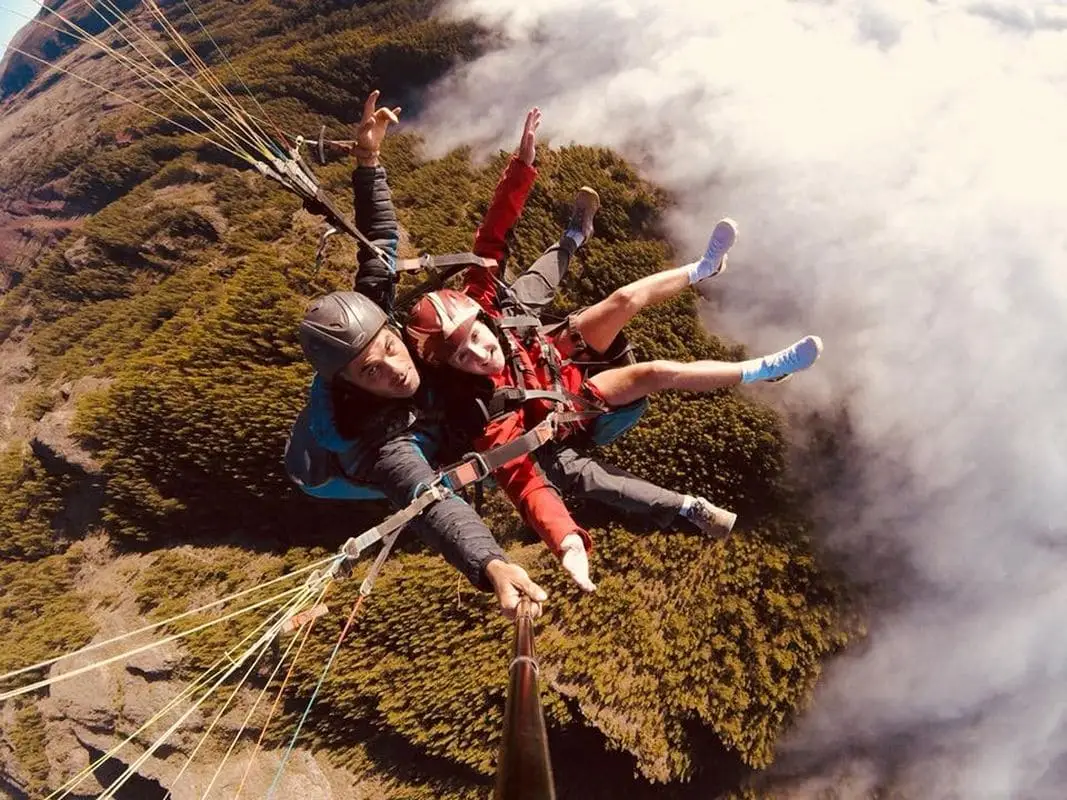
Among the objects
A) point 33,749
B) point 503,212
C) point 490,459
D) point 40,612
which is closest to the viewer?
point 490,459

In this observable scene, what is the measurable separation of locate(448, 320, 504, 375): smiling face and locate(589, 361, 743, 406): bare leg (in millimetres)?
852

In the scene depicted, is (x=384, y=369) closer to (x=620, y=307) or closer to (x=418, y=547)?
(x=620, y=307)

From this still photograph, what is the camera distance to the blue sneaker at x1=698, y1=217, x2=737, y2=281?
3.57 m

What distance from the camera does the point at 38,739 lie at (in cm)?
734

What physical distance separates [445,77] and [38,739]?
45.2 ft

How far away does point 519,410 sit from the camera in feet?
9.93

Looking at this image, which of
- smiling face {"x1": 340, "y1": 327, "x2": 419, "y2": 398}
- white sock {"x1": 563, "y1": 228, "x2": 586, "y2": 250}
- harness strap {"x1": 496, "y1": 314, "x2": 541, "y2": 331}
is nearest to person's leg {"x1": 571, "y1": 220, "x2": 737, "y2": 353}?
harness strap {"x1": 496, "y1": 314, "x2": 541, "y2": 331}

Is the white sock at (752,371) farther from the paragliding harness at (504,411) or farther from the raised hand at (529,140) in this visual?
the raised hand at (529,140)

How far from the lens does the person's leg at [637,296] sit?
3396 millimetres

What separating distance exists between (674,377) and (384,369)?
1.66 meters

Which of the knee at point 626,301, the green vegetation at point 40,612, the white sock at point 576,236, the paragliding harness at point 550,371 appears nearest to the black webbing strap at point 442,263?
the paragliding harness at point 550,371

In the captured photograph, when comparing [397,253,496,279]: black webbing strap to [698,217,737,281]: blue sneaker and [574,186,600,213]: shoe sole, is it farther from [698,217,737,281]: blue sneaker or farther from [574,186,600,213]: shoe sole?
[698,217,737,281]: blue sneaker

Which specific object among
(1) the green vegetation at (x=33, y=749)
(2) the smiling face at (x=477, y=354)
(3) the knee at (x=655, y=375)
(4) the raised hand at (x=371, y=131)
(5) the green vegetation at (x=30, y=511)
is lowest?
(1) the green vegetation at (x=33, y=749)

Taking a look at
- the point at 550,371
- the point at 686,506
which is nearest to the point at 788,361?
the point at 686,506
